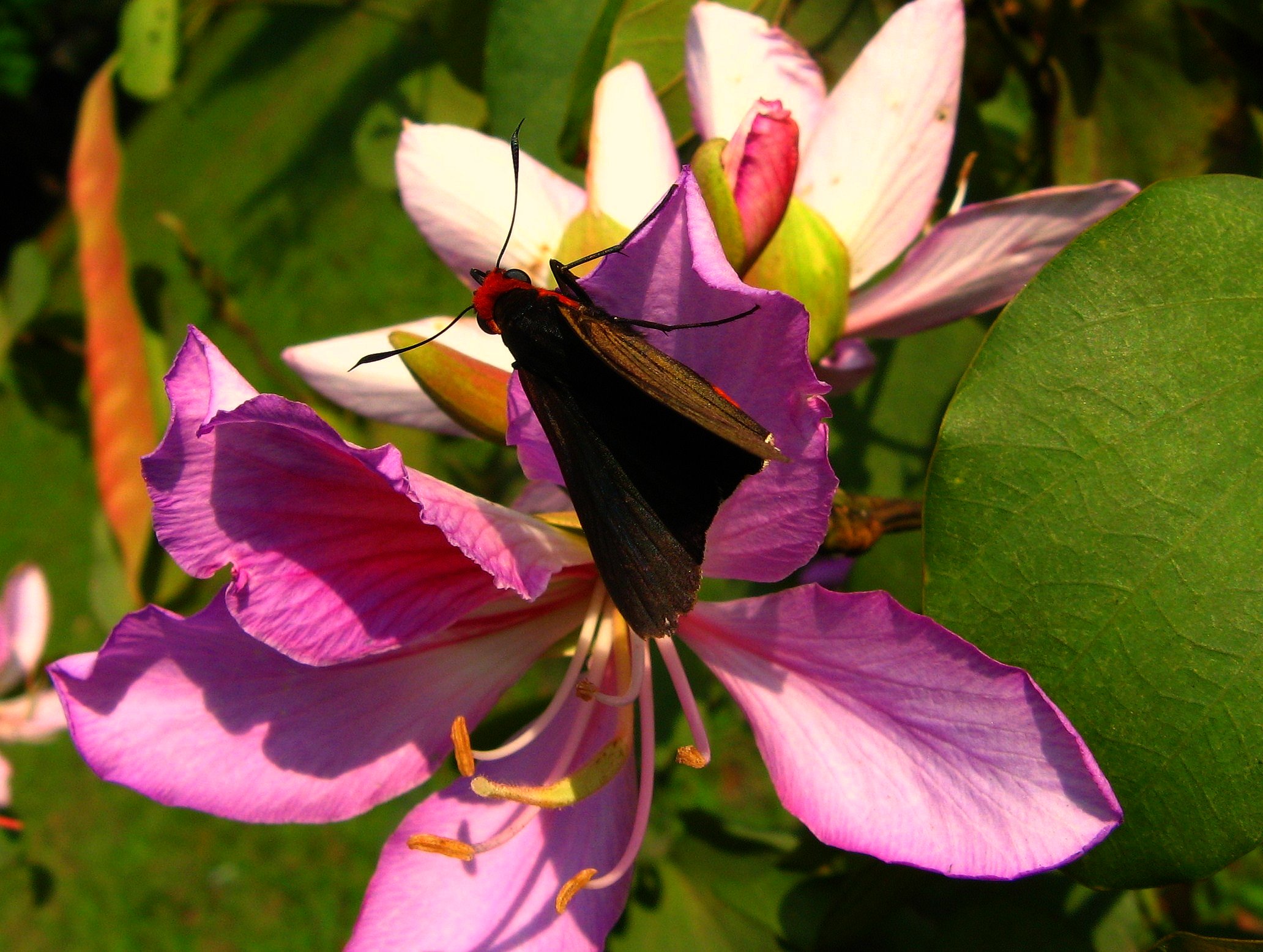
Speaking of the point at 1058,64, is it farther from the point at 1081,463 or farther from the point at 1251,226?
the point at 1081,463

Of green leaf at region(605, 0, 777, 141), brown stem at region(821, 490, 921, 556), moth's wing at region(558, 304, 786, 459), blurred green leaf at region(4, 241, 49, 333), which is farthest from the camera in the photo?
blurred green leaf at region(4, 241, 49, 333)

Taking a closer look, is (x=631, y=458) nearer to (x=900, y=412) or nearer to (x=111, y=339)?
(x=900, y=412)

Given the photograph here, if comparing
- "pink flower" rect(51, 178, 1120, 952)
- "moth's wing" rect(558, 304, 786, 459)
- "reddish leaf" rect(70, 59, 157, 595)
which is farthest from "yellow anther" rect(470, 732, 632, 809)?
"reddish leaf" rect(70, 59, 157, 595)

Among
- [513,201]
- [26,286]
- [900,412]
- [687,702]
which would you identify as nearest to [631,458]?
[687,702]

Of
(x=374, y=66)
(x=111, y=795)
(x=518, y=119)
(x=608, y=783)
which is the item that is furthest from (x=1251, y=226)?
(x=111, y=795)

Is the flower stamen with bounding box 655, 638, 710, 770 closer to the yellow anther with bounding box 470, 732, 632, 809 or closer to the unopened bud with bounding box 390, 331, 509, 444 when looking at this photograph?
the yellow anther with bounding box 470, 732, 632, 809

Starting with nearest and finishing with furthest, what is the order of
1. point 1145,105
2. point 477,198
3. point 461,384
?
1. point 461,384
2. point 477,198
3. point 1145,105

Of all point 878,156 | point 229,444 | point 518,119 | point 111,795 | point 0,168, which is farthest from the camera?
point 0,168
